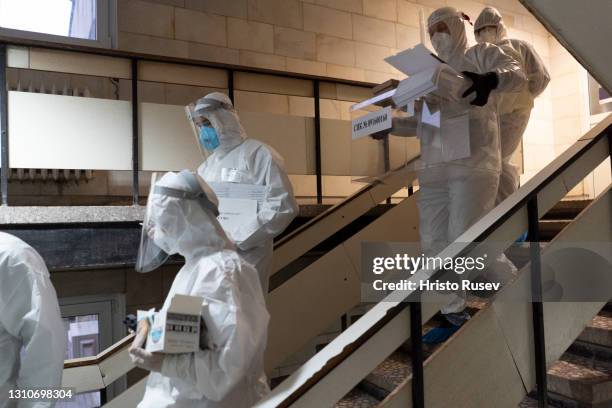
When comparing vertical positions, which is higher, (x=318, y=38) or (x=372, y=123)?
(x=318, y=38)

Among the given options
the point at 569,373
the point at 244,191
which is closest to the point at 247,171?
the point at 244,191

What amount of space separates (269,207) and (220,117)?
540mm

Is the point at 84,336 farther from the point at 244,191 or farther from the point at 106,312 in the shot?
the point at 244,191

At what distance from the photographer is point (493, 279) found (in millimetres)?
2152

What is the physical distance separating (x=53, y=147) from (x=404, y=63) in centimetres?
190

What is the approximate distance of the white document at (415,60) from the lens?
1873 mm

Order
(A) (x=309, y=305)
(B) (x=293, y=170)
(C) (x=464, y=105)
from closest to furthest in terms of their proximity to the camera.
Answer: (C) (x=464, y=105)
(A) (x=309, y=305)
(B) (x=293, y=170)

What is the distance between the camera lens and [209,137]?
8.27 feet

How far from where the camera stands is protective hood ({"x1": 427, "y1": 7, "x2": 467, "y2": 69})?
230 cm

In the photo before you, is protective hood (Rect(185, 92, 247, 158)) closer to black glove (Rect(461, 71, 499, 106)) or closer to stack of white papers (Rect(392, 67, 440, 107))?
stack of white papers (Rect(392, 67, 440, 107))

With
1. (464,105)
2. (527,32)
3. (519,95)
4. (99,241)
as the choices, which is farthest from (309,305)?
(527,32)

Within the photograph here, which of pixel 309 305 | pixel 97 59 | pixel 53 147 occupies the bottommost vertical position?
pixel 309 305

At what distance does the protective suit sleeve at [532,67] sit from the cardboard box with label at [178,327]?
89.6 inches

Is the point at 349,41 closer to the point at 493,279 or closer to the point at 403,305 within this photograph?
the point at 493,279
